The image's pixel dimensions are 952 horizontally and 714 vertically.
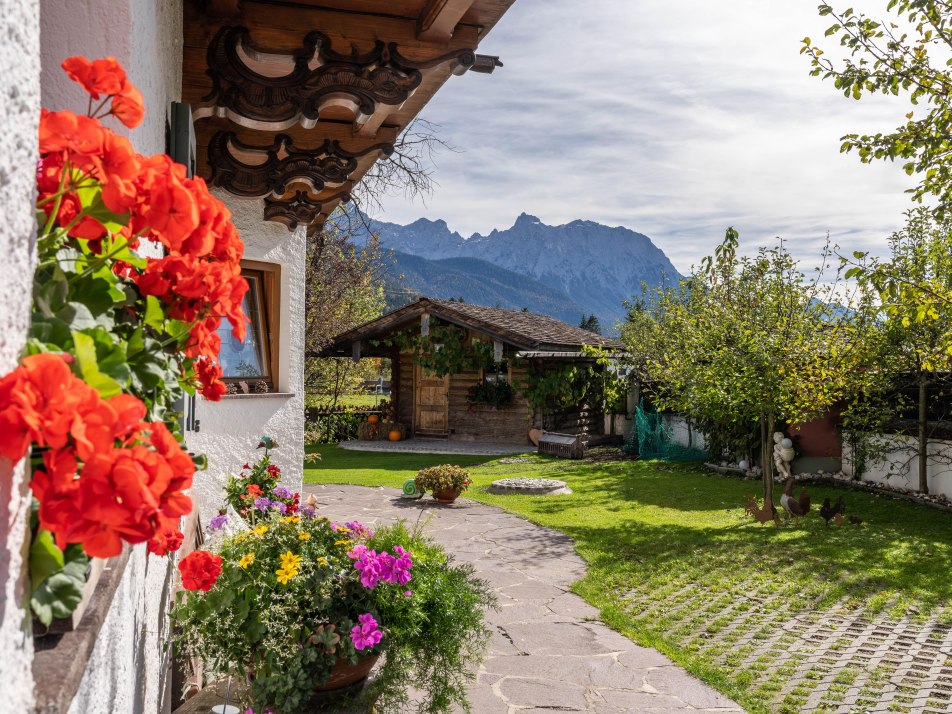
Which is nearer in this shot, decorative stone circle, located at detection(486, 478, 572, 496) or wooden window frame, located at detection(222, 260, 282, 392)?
wooden window frame, located at detection(222, 260, 282, 392)

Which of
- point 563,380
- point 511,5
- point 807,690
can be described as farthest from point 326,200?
point 563,380

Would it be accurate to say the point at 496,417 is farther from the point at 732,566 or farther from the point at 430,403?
the point at 732,566

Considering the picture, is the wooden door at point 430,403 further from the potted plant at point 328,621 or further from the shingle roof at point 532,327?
the potted plant at point 328,621

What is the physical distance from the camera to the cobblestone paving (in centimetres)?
483

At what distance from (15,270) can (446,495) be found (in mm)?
11269

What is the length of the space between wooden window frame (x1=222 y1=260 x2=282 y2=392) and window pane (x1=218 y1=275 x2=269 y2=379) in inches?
1.3

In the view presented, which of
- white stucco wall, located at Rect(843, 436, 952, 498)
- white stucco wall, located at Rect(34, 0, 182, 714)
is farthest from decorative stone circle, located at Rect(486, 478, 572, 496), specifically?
white stucco wall, located at Rect(34, 0, 182, 714)

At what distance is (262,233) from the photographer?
6.59m

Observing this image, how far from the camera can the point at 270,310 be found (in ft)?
23.0

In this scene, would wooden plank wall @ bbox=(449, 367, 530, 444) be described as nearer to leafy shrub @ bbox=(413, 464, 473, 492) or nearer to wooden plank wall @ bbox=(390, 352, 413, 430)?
wooden plank wall @ bbox=(390, 352, 413, 430)

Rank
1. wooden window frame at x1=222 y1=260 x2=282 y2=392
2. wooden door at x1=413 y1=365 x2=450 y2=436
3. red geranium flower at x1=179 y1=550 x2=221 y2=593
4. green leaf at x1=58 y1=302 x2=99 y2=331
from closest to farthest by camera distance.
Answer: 1. green leaf at x1=58 y1=302 x2=99 y2=331
2. red geranium flower at x1=179 y1=550 x2=221 y2=593
3. wooden window frame at x1=222 y1=260 x2=282 y2=392
4. wooden door at x1=413 y1=365 x2=450 y2=436

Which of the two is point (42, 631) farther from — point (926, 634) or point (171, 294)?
point (926, 634)

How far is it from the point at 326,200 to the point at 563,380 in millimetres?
14639

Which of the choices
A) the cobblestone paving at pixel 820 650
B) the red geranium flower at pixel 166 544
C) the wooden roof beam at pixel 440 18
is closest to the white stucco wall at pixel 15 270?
the red geranium flower at pixel 166 544
